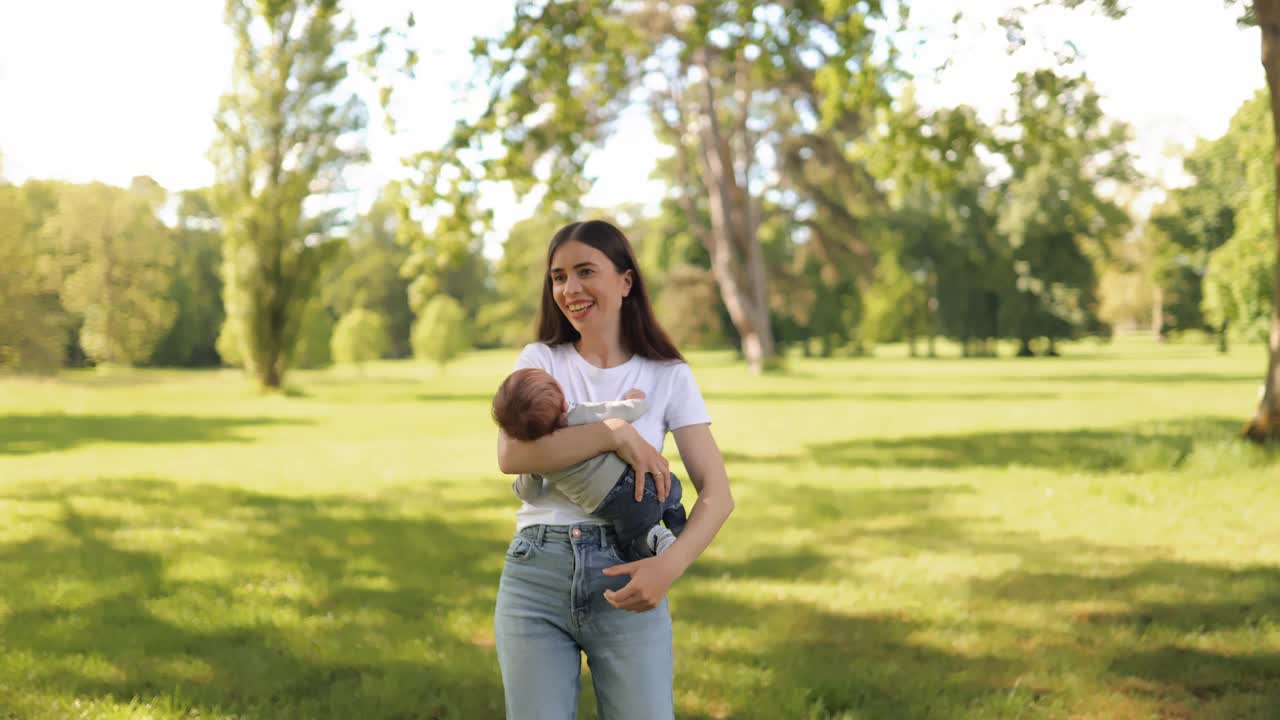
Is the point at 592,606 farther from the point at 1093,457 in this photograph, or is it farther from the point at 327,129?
the point at 327,129

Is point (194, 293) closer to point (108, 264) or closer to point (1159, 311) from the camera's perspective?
point (108, 264)

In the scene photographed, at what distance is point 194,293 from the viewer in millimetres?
60312

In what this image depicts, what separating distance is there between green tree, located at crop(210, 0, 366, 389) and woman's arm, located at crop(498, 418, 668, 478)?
1217 inches

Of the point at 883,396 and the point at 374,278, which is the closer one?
the point at 883,396

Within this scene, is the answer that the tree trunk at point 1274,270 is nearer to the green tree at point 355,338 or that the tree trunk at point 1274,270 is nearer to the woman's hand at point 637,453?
the woman's hand at point 637,453

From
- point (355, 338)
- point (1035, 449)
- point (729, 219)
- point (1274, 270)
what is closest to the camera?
point (1274, 270)

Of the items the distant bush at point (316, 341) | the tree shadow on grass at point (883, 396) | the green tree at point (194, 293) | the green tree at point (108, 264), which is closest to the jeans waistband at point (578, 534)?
the tree shadow on grass at point (883, 396)

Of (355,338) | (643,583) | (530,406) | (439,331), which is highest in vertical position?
(530,406)

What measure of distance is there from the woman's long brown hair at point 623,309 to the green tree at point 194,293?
193 ft

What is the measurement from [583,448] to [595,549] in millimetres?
271

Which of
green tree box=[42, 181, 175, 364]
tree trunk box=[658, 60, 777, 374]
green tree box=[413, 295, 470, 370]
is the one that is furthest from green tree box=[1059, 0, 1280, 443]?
green tree box=[413, 295, 470, 370]

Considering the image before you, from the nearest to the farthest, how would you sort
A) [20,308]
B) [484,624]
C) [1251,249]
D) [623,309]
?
1. [623,309]
2. [484,624]
3. [20,308]
4. [1251,249]

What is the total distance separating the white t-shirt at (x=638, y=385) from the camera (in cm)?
260

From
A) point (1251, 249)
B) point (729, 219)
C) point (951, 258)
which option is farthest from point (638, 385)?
point (951, 258)
